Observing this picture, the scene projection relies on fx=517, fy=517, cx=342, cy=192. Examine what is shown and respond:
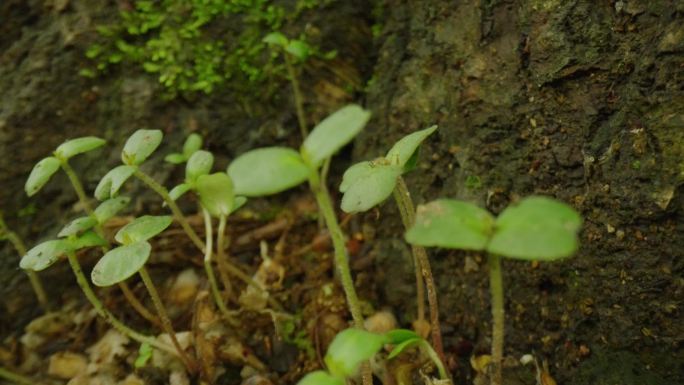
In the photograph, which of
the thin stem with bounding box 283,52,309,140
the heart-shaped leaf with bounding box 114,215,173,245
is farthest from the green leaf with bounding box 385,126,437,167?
the thin stem with bounding box 283,52,309,140

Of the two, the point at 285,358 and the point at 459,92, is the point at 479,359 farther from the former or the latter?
the point at 459,92

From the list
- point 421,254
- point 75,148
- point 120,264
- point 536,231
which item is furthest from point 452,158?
point 75,148

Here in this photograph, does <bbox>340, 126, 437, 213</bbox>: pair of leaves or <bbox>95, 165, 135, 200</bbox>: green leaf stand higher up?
<bbox>340, 126, 437, 213</bbox>: pair of leaves

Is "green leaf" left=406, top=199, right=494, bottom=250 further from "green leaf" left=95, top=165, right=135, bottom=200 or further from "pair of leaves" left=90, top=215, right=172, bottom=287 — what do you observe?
"green leaf" left=95, top=165, right=135, bottom=200

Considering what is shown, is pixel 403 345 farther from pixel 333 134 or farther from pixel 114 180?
pixel 114 180

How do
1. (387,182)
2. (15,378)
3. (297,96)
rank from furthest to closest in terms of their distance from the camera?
(297,96)
(15,378)
(387,182)

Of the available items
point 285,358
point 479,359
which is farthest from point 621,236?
point 285,358
